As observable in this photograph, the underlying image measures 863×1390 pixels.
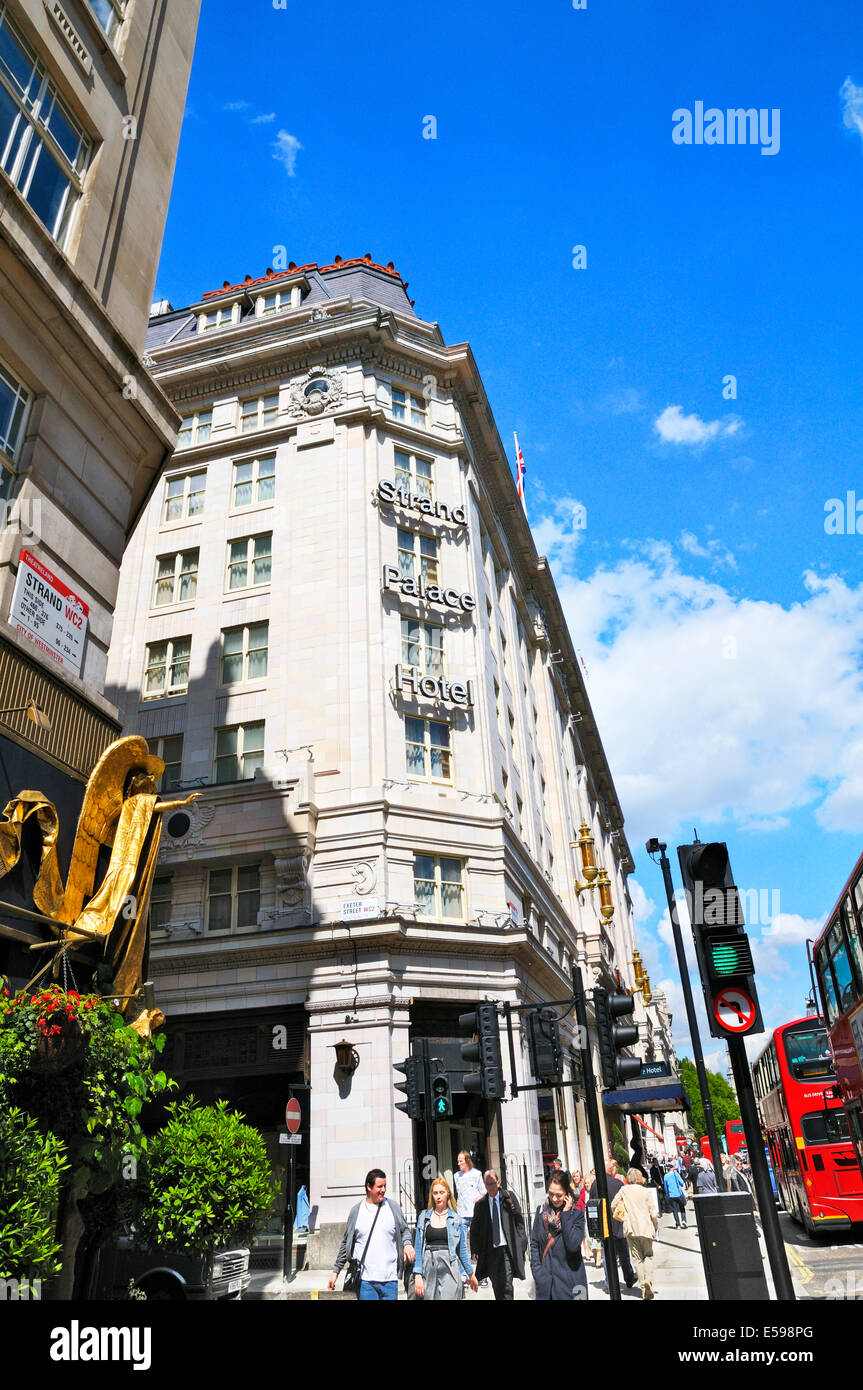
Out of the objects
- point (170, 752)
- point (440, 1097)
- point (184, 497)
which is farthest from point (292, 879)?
point (184, 497)

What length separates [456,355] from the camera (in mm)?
32969

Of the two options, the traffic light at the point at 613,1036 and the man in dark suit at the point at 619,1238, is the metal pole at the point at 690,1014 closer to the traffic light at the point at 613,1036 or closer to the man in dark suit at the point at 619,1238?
the man in dark suit at the point at 619,1238

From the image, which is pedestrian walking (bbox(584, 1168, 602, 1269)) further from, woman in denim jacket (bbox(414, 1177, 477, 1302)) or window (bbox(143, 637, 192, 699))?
window (bbox(143, 637, 192, 699))

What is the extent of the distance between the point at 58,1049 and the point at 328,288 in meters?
34.4

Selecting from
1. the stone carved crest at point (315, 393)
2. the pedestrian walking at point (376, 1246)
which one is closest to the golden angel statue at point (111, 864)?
the pedestrian walking at point (376, 1246)

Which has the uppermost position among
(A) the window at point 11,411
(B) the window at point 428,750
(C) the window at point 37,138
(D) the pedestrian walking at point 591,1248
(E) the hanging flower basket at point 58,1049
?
Answer: (C) the window at point 37,138

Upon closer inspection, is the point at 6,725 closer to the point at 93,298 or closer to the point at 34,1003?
the point at 34,1003

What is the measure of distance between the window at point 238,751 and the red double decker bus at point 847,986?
16.1 m

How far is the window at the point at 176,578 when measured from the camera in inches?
1176

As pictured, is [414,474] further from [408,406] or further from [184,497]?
[184,497]

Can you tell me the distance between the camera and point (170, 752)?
27484 mm

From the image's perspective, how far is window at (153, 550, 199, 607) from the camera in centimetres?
2986

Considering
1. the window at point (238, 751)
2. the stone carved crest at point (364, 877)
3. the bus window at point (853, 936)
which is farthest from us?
the window at point (238, 751)
